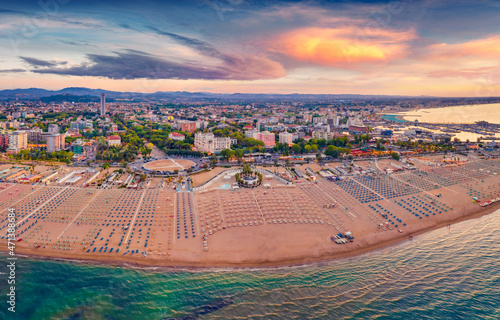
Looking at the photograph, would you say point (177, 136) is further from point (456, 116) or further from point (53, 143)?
point (456, 116)

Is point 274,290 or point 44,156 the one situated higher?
point 44,156

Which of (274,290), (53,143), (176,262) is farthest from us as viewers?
(53,143)

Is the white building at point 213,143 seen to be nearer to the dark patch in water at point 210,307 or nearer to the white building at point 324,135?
the white building at point 324,135

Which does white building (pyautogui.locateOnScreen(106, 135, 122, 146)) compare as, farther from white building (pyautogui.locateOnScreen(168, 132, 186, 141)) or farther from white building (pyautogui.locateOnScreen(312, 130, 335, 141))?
white building (pyautogui.locateOnScreen(312, 130, 335, 141))

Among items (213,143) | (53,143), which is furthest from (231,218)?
(53,143)

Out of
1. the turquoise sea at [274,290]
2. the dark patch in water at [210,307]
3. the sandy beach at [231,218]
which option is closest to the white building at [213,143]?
the sandy beach at [231,218]

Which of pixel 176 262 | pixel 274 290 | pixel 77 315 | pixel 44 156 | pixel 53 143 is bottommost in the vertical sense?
pixel 77 315
